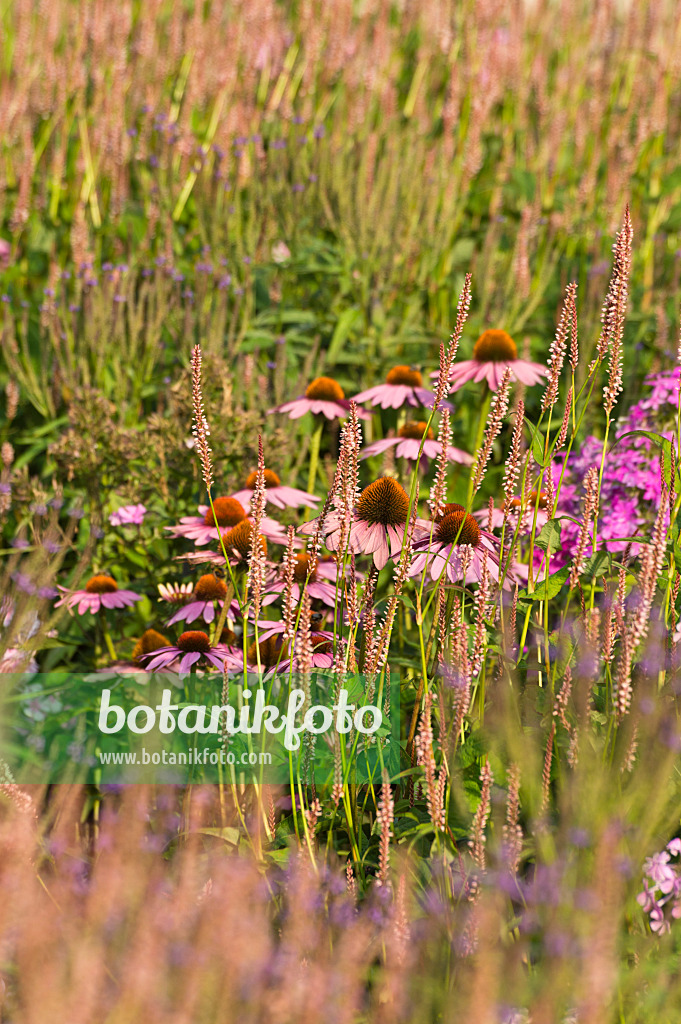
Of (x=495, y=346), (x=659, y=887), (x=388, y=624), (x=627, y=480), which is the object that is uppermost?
(x=495, y=346)

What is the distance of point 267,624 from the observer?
2.19 metres

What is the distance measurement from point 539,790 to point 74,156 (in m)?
4.67

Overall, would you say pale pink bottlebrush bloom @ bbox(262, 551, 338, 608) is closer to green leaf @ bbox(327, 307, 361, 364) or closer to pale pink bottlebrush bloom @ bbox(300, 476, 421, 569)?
pale pink bottlebrush bloom @ bbox(300, 476, 421, 569)

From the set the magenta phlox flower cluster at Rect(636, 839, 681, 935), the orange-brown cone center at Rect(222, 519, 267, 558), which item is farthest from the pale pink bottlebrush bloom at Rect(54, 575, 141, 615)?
the magenta phlox flower cluster at Rect(636, 839, 681, 935)

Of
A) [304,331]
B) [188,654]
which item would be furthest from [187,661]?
[304,331]

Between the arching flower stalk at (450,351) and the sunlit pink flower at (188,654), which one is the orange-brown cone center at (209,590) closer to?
the sunlit pink flower at (188,654)

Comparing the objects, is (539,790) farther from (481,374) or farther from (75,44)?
(75,44)

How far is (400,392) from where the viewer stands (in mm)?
2963

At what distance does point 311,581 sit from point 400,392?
0.88 metres

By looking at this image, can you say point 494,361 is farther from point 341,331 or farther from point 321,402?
point 341,331

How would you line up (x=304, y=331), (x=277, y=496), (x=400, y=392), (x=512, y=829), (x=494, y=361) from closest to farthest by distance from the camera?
(x=512, y=829) < (x=277, y=496) < (x=494, y=361) < (x=400, y=392) < (x=304, y=331)

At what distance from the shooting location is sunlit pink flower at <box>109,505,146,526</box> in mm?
2887

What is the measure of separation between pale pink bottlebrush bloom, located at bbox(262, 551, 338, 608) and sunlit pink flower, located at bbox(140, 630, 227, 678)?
7.1 inches

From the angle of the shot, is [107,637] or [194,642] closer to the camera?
[194,642]
